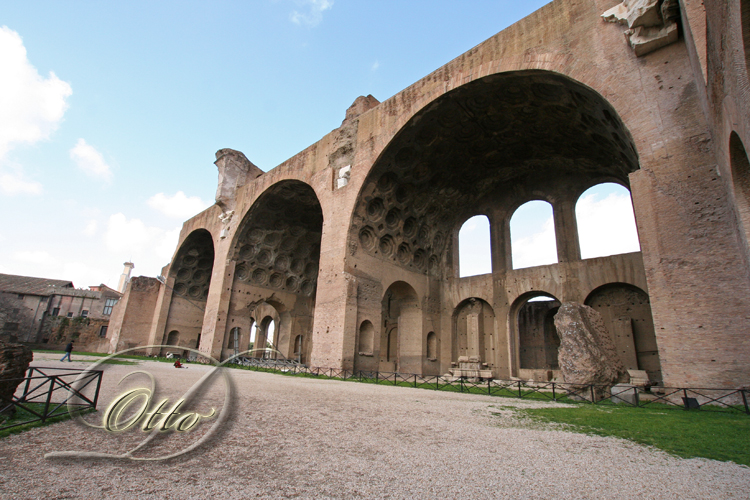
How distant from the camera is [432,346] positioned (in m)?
16.8

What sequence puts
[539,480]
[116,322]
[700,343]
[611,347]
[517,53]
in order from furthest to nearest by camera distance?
[116,322], [517,53], [611,347], [700,343], [539,480]

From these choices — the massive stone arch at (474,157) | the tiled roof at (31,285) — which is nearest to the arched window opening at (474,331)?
the massive stone arch at (474,157)

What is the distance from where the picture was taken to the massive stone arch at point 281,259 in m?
19.3

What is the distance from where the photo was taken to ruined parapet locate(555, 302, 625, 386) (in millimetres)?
8062

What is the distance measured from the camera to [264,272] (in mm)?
21031

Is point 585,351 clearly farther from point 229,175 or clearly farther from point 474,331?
point 229,175

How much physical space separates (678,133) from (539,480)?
8.06 metres

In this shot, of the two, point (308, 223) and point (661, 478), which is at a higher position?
point (308, 223)

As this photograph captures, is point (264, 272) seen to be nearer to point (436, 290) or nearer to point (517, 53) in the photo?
point (436, 290)

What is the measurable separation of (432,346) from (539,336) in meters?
5.23

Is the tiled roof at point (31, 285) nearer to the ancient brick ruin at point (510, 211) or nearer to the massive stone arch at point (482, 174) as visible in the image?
the ancient brick ruin at point (510, 211)

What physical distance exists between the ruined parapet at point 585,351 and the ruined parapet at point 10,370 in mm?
8881

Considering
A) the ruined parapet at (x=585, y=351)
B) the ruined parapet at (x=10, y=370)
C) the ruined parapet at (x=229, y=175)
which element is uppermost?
the ruined parapet at (x=229, y=175)

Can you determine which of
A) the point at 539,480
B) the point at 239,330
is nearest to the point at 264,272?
the point at 239,330
